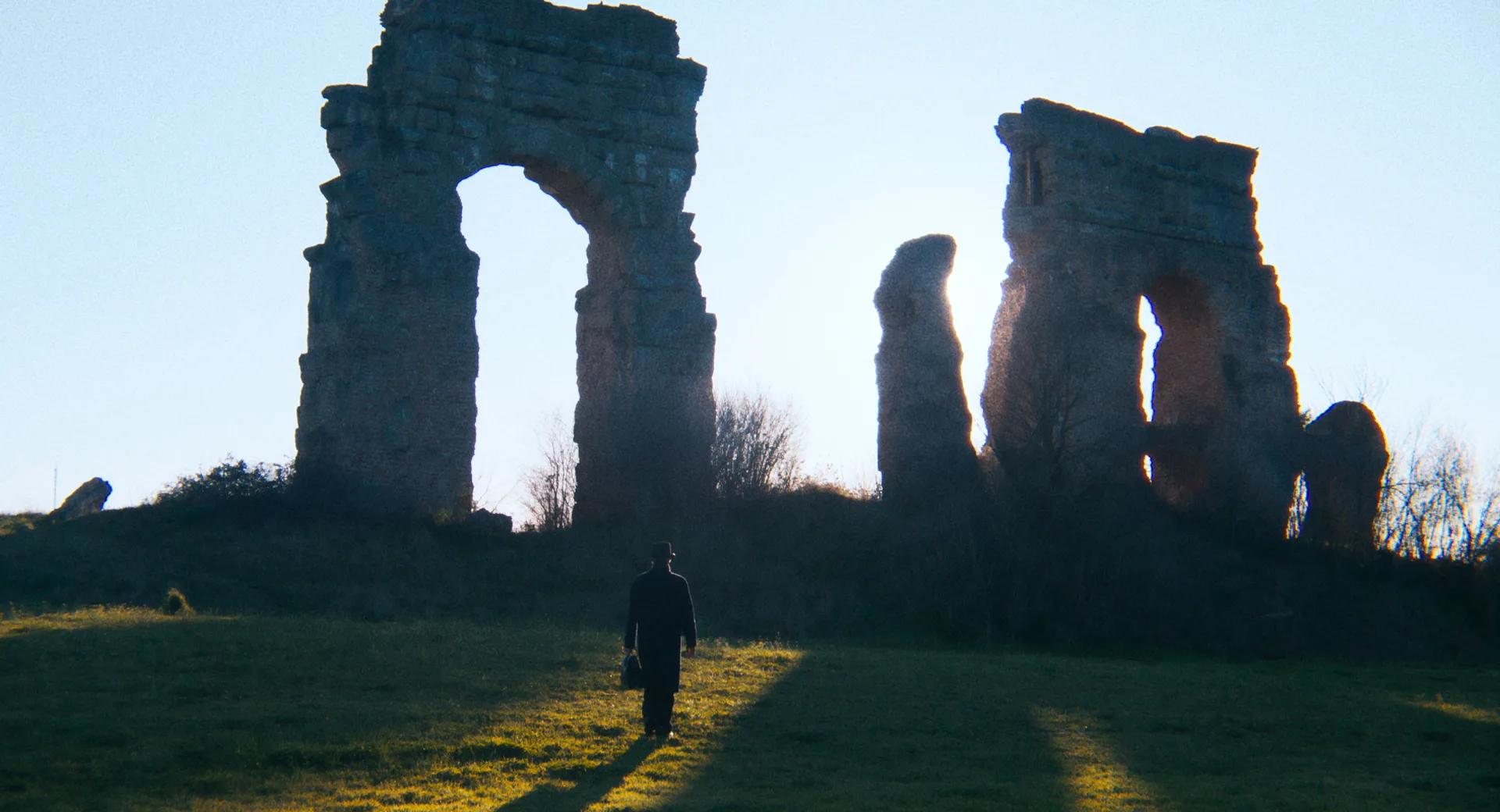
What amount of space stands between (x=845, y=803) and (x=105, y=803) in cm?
356

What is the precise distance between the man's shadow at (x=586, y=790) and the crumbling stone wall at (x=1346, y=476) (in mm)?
19055

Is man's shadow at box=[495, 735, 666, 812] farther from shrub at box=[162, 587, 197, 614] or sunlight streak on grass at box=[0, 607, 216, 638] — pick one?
shrub at box=[162, 587, 197, 614]

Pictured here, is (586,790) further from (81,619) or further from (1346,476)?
(1346,476)

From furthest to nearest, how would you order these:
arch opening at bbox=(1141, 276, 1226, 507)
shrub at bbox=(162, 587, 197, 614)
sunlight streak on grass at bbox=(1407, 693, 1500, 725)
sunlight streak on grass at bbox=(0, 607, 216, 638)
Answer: arch opening at bbox=(1141, 276, 1226, 507) → shrub at bbox=(162, 587, 197, 614) → sunlight streak on grass at bbox=(1407, 693, 1500, 725) → sunlight streak on grass at bbox=(0, 607, 216, 638)

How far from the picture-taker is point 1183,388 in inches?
1006

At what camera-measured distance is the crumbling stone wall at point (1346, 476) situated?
24.5 metres

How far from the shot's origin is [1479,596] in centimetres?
2222

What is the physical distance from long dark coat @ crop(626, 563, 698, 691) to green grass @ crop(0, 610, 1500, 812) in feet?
1.50

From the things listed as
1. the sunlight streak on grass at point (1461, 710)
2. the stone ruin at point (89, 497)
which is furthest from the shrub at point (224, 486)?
the sunlight streak on grass at point (1461, 710)

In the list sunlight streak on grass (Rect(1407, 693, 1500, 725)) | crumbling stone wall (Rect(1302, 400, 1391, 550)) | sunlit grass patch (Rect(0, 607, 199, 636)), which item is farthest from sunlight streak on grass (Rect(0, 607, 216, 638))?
crumbling stone wall (Rect(1302, 400, 1391, 550))

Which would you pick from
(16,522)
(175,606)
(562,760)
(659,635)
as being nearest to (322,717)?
(562,760)

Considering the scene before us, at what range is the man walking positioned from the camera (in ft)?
28.3

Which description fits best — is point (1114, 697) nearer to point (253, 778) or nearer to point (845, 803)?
point (845, 803)

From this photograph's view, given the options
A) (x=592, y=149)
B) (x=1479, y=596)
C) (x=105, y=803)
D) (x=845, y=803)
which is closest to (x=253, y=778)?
(x=105, y=803)
